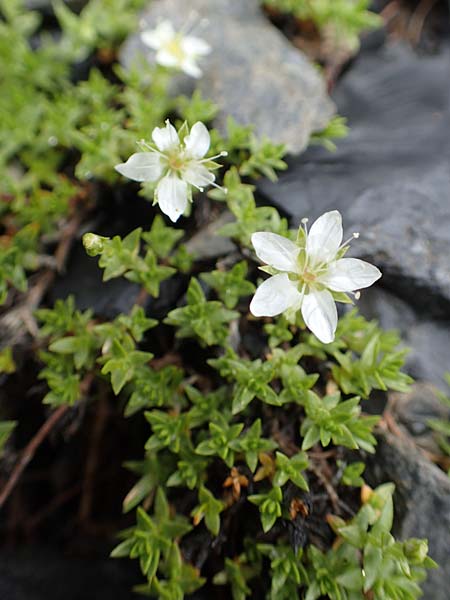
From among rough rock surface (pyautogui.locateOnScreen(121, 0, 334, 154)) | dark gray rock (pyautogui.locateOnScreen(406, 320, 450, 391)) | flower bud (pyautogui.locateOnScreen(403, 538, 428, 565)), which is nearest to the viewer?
flower bud (pyautogui.locateOnScreen(403, 538, 428, 565))

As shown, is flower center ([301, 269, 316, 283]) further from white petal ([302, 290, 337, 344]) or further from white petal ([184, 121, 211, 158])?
white petal ([184, 121, 211, 158])

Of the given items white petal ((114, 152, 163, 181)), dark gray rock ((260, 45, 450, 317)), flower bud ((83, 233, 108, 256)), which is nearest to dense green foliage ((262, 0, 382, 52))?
dark gray rock ((260, 45, 450, 317))

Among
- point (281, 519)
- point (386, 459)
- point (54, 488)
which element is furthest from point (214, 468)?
point (54, 488)

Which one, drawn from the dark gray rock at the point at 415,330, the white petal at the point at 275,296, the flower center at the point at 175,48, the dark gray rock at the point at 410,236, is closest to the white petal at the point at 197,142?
the white petal at the point at 275,296

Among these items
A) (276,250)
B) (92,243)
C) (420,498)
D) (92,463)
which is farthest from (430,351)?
(92,463)

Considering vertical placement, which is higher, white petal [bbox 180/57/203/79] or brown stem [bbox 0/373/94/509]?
white petal [bbox 180/57/203/79]

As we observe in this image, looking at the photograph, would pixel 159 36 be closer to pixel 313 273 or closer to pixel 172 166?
pixel 172 166

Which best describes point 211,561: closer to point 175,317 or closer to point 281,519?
point 281,519
